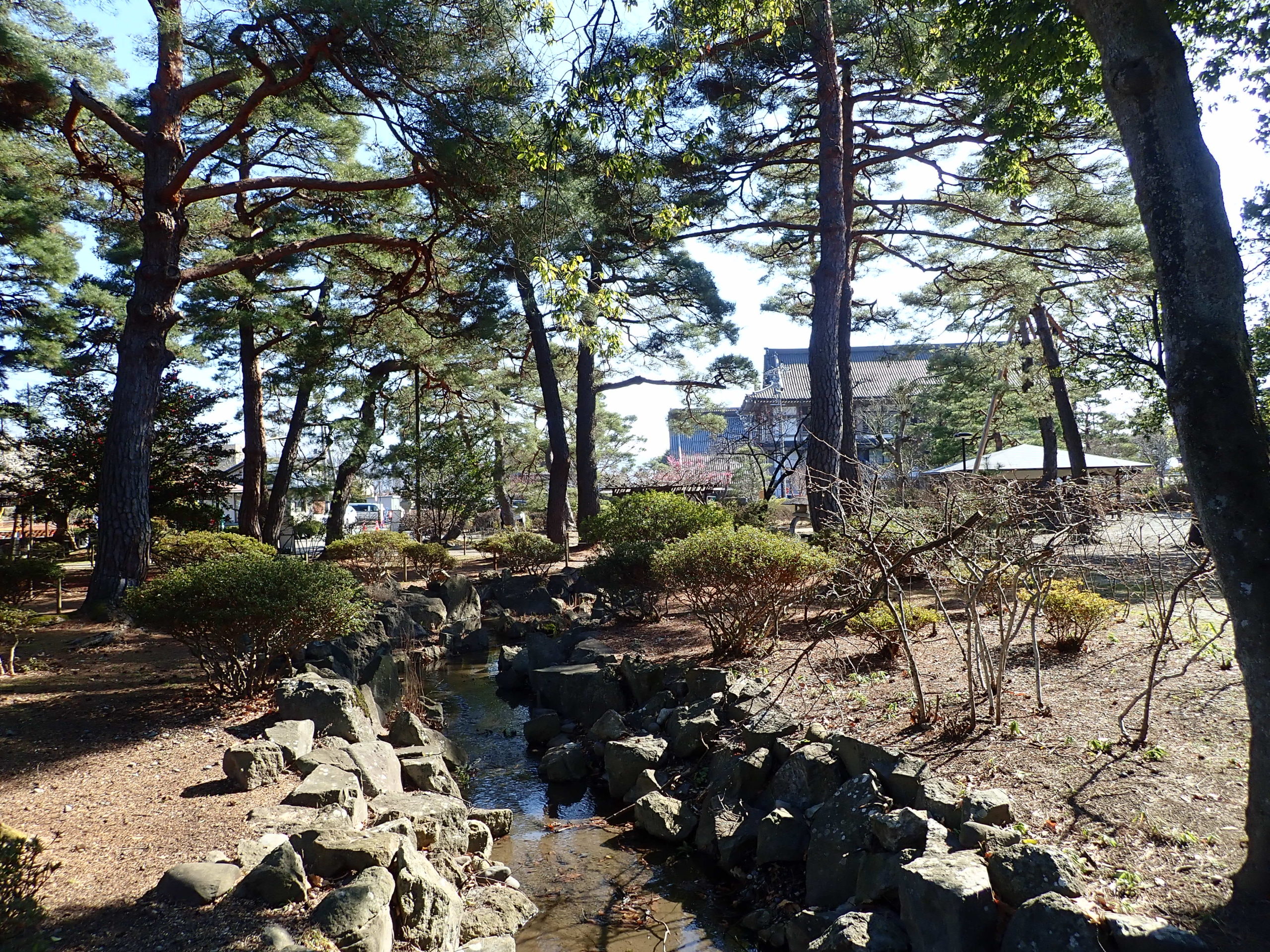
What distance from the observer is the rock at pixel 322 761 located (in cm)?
491

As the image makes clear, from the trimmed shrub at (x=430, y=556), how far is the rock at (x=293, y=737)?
10.1 m

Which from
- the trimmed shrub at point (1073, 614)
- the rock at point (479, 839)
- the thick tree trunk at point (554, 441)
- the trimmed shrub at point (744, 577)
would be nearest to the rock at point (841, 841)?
the rock at point (479, 839)

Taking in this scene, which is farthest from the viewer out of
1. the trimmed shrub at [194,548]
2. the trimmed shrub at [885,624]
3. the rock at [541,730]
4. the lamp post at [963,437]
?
the lamp post at [963,437]

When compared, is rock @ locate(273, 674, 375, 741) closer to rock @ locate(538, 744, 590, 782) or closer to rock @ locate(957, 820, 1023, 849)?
rock @ locate(538, 744, 590, 782)

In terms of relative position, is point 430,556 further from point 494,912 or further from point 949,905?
point 949,905

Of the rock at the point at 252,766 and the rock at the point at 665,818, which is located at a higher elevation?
the rock at the point at 252,766

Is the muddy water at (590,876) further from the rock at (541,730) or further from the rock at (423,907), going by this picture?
the rock at (423,907)

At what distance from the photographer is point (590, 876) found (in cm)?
517

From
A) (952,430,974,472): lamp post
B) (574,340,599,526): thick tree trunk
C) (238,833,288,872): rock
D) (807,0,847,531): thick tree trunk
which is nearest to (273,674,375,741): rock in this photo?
(238,833,288,872): rock

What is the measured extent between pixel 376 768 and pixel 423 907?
6.90 feet

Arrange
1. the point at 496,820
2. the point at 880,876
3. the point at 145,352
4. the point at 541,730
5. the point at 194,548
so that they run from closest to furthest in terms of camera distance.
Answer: the point at 880,876
the point at 496,820
the point at 541,730
the point at 145,352
the point at 194,548

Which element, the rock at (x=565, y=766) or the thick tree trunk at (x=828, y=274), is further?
the thick tree trunk at (x=828, y=274)

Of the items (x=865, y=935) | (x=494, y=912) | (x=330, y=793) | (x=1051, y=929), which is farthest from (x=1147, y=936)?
(x=330, y=793)

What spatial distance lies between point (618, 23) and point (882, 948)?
5.39 meters
